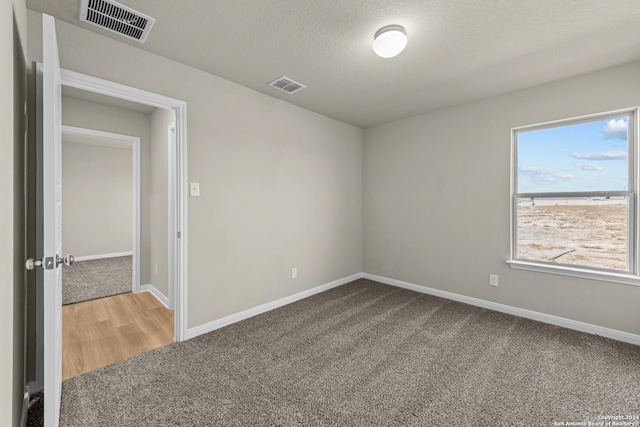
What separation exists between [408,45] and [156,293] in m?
3.99

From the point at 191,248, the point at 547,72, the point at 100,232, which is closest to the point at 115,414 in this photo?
the point at 191,248

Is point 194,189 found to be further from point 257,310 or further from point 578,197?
point 578,197

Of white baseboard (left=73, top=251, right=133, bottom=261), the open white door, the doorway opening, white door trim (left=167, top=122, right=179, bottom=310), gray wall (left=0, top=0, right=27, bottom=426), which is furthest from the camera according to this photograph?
white baseboard (left=73, top=251, right=133, bottom=261)

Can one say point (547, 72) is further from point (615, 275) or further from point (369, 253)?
point (369, 253)

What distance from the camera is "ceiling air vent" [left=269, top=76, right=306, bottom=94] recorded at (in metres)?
2.81

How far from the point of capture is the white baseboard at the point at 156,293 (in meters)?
3.46

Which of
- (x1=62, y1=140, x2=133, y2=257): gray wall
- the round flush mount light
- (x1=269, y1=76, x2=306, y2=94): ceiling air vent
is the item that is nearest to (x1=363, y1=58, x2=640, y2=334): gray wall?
(x1=269, y1=76, x2=306, y2=94): ceiling air vent

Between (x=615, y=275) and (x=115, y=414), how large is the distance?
12.9ft

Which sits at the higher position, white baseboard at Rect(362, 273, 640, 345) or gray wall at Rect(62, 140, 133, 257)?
gray wall at Rect(62, 140, 133, 257)

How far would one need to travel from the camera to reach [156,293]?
374 centimetres

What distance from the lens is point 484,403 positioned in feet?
5.71

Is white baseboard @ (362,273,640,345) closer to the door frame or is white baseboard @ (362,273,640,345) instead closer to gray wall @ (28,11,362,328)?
gray wall @ (28,11,362,328)

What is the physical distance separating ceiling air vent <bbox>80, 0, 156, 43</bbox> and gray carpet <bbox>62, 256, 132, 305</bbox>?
322 cm

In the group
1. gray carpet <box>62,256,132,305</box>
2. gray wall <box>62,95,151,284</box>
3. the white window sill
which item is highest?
gray wall <box>62,95,151,284</box>
